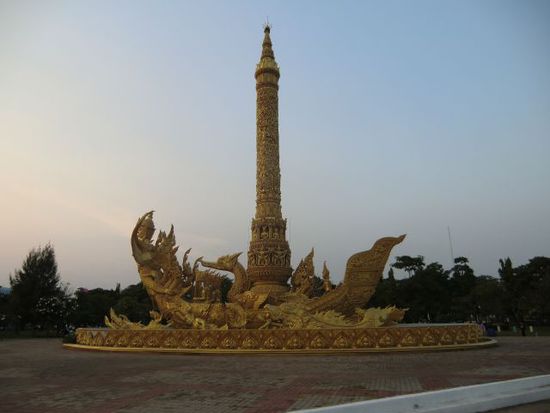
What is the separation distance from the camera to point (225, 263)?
46.3 ft

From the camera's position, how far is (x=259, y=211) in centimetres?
1647

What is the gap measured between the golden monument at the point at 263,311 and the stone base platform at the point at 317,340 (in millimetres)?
23

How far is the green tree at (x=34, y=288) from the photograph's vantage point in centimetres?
2498

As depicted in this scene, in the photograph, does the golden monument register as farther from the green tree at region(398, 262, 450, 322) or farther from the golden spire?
the green tree at region(398, 262, 450, 322)

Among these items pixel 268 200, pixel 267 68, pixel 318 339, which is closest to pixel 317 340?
pixel 318 339

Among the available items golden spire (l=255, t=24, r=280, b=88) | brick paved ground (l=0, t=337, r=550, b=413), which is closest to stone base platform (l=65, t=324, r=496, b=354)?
brick paved ground (l=0, t=337, r=550, b=413)

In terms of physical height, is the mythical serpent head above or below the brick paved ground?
above

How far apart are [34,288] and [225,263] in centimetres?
1678

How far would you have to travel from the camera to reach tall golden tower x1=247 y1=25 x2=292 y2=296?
609 inches

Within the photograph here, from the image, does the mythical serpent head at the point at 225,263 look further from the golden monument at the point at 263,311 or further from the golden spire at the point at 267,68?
the golden spire at the point at 267,68

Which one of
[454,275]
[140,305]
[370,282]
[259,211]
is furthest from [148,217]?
[454,275]

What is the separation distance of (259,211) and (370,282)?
5.36 meters

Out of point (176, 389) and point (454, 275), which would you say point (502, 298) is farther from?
point (176, 389)

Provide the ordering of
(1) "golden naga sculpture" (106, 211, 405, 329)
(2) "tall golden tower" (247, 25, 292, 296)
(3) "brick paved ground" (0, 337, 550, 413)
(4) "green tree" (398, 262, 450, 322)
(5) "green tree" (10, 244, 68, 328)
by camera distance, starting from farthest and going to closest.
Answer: (4) "green tree" (398, 262, 450, 322)
(5) "green tree" (10, 244, 68, 328)
(2) "tall golden tower" (247, 25, 292, 296)
(1) "golden naga sculpture" (106, 211, 405, 329)
(3) "brick paved ground" (0, 337, 550, 413)
